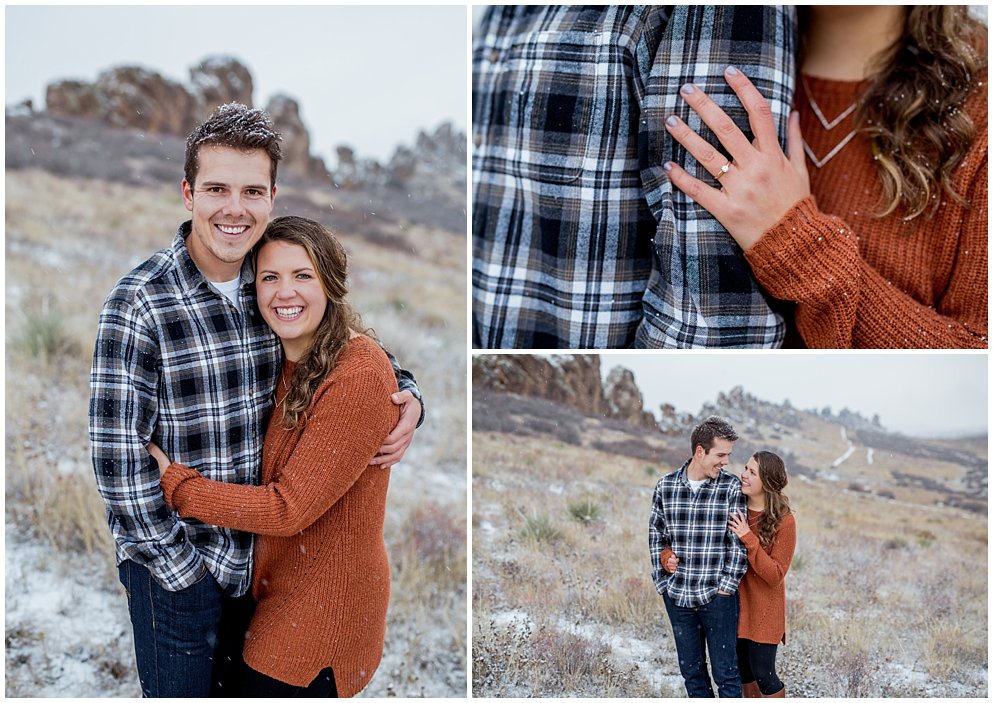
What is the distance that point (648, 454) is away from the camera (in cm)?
169

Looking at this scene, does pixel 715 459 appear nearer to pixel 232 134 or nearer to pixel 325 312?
pixel 325 312

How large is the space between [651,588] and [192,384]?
3.67 feet

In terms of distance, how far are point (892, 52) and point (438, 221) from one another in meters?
2.47

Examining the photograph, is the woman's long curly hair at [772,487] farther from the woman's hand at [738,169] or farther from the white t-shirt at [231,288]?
the white t-shirt at [231,288]

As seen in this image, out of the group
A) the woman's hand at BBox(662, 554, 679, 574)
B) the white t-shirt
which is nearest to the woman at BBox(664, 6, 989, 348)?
the woman's hand at BBox(662, 554, 679, 574)

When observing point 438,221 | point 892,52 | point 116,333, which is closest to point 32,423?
point 116,333

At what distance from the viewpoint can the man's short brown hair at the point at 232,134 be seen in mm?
1388

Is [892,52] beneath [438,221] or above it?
above

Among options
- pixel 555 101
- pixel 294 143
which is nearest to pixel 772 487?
pixel 555 101

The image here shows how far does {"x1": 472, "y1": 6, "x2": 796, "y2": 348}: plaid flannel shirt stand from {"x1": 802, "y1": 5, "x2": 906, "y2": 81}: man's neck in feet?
0.64

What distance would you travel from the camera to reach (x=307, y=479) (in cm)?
142

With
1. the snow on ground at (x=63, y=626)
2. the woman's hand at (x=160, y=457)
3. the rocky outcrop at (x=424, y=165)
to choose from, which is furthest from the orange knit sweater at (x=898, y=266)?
the rocky outcrop at (x=424, y=165)

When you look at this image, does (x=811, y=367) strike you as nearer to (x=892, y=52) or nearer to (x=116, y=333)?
(x=892, y=52)

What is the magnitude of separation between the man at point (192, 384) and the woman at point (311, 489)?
0.13ft
